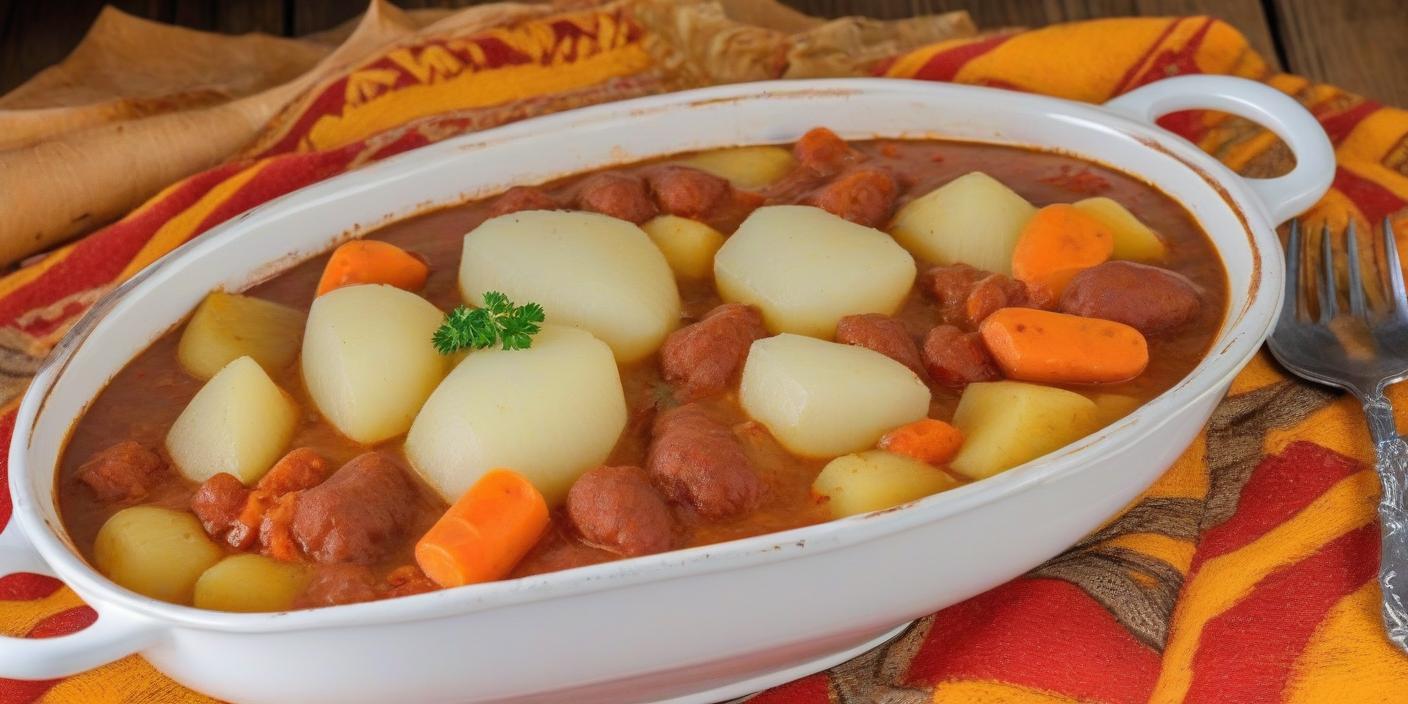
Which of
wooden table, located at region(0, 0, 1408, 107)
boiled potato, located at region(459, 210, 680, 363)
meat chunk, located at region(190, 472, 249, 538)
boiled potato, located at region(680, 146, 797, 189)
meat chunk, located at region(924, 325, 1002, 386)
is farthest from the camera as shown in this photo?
wooden table, located at region(0, 0, 1408, 107)

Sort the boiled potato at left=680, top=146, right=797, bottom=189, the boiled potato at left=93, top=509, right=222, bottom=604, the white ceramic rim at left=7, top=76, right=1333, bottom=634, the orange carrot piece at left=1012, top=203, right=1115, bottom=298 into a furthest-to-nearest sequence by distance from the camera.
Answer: the boiled potato at left=680, top=146, right=797, bottom=189 < the orange carrot piece at left=1012, top=203, right=1115, bottom=298 < the boiled potato at left=93, top=509, right=222, bottom=604 < the white ceramic rim at left=7, top=76, right=1333, bottom=634

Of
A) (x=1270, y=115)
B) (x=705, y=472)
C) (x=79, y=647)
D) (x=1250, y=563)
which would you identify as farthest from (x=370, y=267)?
(x=1270, y=115)

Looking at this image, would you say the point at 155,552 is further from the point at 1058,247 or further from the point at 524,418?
the point at 1058,247

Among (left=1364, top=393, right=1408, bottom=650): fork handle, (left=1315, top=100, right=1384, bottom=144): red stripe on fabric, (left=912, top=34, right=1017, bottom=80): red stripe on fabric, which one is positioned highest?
(left=912, top=34, right=1017, bottom=80): red stripe on fabric

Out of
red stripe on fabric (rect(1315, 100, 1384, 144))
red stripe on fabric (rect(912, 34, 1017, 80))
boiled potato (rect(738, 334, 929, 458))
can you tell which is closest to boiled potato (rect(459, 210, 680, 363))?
boiled potato (rect(738, 334, 929, 458))

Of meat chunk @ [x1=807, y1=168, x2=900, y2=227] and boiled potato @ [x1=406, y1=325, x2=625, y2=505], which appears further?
meat chunk @ [x1=807, y1=168, x2=900, y2=227]

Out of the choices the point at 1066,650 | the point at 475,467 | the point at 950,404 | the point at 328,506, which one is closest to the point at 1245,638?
the point at 1066,650

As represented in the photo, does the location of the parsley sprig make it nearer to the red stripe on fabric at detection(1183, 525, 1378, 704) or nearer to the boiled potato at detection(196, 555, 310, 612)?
the boiled potato at detection(196, 555, 310, 612)
